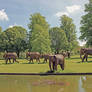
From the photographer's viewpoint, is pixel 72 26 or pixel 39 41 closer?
pixel 39 41

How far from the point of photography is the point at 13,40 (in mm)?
64438

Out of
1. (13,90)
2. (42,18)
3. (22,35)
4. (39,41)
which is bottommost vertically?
(13,90)

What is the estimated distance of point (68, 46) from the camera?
200 feet

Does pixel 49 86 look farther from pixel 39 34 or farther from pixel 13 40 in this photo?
pixel 13 40

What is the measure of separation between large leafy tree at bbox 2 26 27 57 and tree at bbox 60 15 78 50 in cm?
1840

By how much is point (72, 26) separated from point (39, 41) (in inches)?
797

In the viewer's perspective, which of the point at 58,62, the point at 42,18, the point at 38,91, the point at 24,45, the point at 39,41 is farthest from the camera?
the point at 24,45

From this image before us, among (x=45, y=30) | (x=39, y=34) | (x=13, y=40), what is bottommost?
(x=13, y=40)

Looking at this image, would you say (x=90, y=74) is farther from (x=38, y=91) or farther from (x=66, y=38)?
(x=66, y=38)

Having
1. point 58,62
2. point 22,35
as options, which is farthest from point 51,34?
point 58,62

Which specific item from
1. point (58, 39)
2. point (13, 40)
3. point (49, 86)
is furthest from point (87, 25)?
point (49, 86)

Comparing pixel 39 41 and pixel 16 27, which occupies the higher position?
pixel 16 27

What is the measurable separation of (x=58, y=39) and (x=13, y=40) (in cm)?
1950

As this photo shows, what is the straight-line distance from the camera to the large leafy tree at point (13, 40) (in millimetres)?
63075
